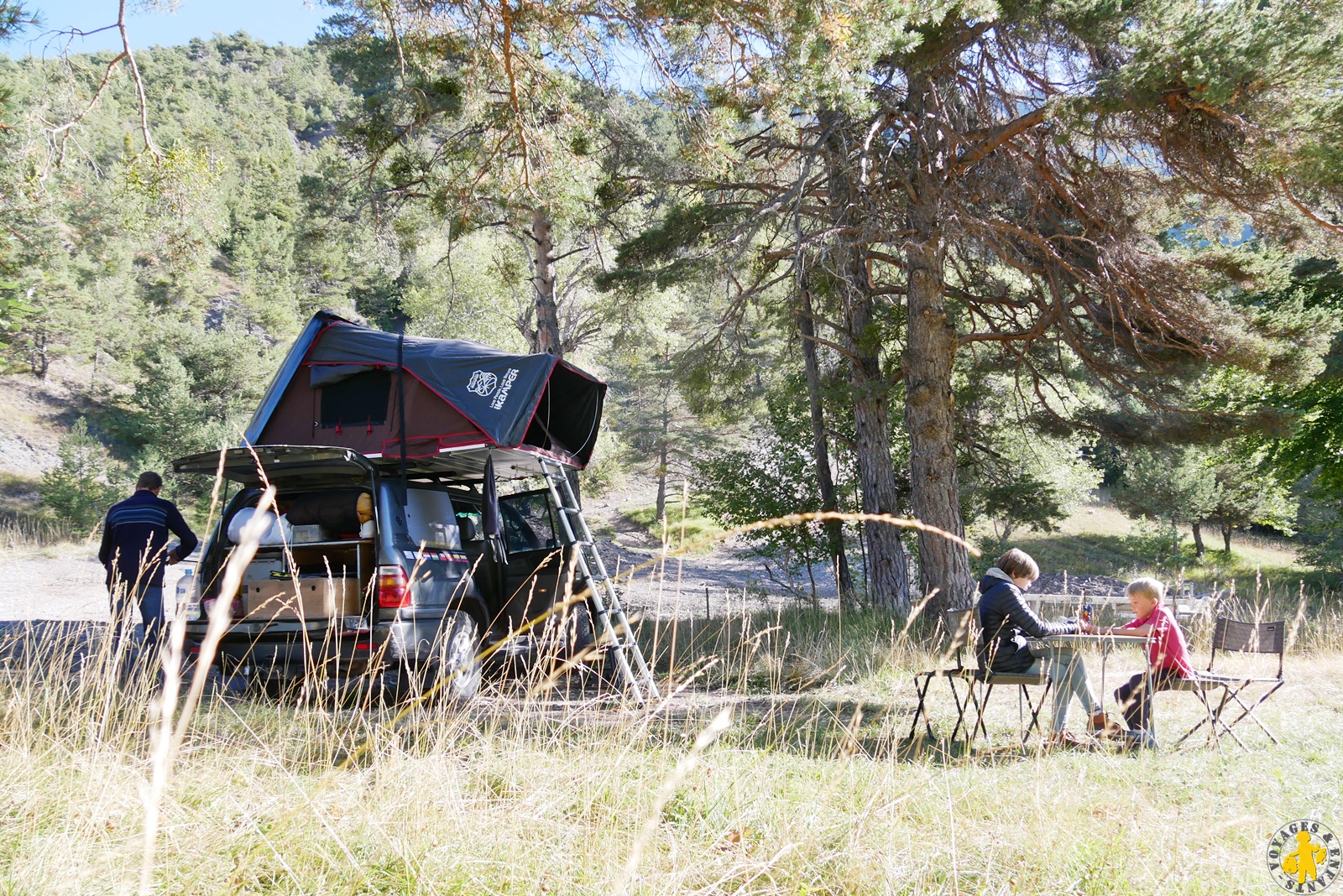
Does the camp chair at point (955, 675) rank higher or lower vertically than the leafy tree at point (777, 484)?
lower

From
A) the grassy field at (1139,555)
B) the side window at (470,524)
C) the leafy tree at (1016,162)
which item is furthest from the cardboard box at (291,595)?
the grassy field at (1139,555)

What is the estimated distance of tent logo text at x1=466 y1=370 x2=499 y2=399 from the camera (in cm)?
753

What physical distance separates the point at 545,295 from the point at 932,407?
18.7ft

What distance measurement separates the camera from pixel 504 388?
7.52 meters

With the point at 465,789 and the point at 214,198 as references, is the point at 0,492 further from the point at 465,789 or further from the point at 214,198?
the point at 465,789

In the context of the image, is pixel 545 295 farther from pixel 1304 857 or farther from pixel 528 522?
pixel 1304 857

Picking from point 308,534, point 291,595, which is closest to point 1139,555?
point 308,534

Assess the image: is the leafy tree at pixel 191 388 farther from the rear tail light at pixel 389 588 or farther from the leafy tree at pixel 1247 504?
the leafy tree at pixel 1247 504

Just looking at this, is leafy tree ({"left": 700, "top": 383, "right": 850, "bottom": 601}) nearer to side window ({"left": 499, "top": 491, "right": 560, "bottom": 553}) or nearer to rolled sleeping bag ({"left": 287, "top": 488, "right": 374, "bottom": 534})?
side window ({"left": 499, "top": 491, "right": 560, "bottom": 553})

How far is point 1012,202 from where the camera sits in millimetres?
10398

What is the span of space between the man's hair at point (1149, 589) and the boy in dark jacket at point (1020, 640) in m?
0.47

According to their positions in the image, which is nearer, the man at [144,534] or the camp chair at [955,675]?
the camp chair at [955,675]

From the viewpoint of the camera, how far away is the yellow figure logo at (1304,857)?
308cm

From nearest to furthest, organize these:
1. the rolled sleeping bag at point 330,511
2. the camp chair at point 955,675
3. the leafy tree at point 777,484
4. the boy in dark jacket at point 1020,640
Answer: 1. the camp chair at point 955,675
2. the boy in dark jacket at point 1020,640
3. the rolled sleeping bag at point 330,511
4. the leafy tree at point 777,484
